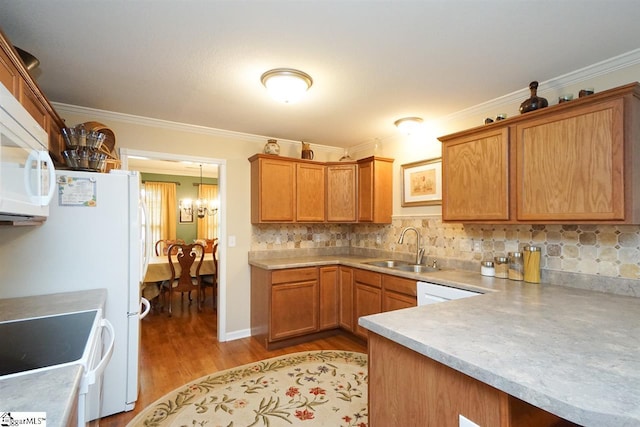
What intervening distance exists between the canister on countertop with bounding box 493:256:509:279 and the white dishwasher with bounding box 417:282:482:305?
482 millimetres

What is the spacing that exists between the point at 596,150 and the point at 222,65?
7.72 ft

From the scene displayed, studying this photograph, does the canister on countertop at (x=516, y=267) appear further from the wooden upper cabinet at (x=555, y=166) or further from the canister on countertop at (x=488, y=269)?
the wooden upper cabinet at (x=555, y=166)

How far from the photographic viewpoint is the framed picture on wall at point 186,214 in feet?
23.6

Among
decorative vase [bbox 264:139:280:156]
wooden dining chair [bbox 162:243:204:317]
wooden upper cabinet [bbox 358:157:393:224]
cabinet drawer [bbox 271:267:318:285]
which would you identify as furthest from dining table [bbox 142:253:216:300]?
wooden upper cabinet [bbox 358:157:393:224]

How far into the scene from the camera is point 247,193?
3.62 metres

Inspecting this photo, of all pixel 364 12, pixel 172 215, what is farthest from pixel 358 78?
pixel 172 215

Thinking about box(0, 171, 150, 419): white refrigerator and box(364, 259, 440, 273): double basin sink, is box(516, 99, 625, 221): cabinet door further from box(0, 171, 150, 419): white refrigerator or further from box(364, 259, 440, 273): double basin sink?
box(0, 171, 150, 419): white refrigerator

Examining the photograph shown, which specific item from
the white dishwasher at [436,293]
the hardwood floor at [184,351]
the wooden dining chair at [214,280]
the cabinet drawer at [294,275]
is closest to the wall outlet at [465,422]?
the white dishwasher at [436,293]

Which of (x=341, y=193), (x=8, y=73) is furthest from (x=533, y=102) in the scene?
(x=8, y=73)

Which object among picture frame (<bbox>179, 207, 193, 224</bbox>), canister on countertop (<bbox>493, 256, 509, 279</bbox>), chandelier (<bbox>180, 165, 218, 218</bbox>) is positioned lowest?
canister on countertop (<bbox>493, 256, 509, 279</bbox>)

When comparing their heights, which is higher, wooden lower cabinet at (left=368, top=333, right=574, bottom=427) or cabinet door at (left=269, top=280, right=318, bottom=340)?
wooden lower cabinet at (left=368, top=333, right=574, bottom=427)

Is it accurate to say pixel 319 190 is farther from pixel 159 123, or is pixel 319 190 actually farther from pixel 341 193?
pixel 159 123

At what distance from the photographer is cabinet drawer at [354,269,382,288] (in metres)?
2.93

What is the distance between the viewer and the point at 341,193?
380 cm
